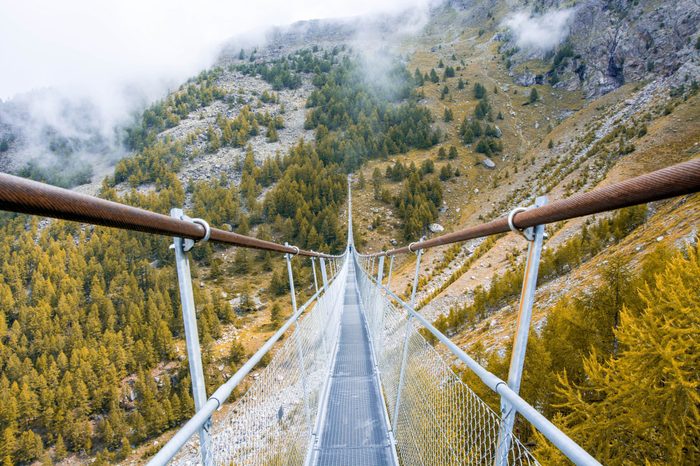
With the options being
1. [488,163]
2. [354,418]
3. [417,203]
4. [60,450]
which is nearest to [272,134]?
[417,203]

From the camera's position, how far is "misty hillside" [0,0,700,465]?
18.9 ft

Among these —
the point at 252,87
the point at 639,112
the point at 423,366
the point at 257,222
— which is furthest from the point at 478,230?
the point at 252,87

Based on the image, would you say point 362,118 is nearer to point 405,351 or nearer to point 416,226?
point 416,226

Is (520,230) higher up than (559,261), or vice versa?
(520,230)

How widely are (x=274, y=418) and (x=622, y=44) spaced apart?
62371mm

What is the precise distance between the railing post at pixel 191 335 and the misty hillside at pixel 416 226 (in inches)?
141

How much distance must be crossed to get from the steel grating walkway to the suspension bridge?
0.02m

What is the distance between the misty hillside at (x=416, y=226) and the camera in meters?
5.76

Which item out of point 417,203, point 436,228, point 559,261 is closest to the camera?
point 559,261

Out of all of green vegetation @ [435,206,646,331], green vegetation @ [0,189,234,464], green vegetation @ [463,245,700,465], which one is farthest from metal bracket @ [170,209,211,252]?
green vegetation @ [0,189,234,464]

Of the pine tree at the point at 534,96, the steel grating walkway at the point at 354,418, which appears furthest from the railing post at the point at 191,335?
the pine tree at the point at 534,96

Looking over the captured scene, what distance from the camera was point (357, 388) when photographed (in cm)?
465

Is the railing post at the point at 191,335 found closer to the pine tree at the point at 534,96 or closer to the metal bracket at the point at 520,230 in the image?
the metal bracket at the point at 520,230

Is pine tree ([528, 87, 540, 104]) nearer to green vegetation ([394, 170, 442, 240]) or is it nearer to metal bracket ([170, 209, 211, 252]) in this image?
green vegetation ([394, 170, 442, 240])
